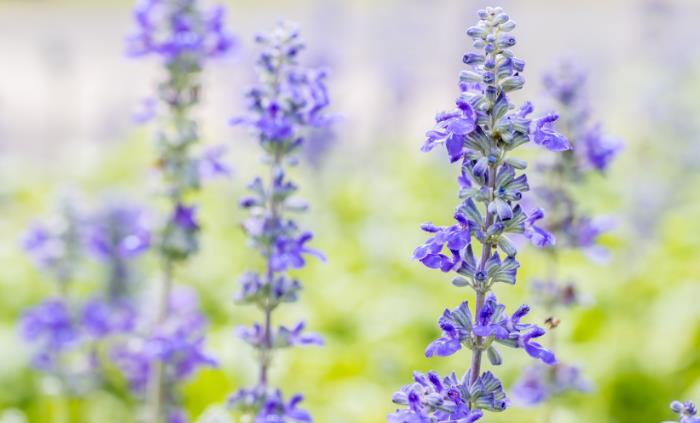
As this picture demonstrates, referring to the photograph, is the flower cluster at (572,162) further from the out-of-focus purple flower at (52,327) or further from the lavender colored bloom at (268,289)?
the out-of-focus purple flower at (52,327)

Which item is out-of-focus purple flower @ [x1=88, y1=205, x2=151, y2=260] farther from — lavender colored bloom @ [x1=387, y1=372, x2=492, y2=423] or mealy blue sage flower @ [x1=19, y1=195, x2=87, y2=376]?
lavender colored bloom @ [x1=387, y1=372, x2=492, y2=423]

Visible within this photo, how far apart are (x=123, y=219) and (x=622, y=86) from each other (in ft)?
37.3

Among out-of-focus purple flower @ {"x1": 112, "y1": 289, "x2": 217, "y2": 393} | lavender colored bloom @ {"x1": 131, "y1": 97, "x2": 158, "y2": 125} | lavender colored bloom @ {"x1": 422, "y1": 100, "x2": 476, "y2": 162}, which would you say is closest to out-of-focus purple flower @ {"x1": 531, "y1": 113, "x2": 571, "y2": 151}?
lavender colored bloom @ {"x1": 422, "y1": 100, "x2": 476, "y2": 162}

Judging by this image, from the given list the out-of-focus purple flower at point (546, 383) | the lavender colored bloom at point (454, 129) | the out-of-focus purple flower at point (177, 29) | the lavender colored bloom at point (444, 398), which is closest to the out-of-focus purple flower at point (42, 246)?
the out-of-focus purple flower at point (177, 29)

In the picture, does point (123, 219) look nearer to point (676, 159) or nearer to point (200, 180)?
→ point (200, 180)

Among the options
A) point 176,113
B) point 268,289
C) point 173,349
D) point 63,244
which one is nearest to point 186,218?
point 176,113

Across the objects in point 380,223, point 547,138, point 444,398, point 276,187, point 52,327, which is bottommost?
point 444,398

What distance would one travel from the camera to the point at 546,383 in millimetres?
4383

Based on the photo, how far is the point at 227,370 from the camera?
5.97m

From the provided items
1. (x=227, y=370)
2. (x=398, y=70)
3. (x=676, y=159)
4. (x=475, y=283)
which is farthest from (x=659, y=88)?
(x=475, y=283)

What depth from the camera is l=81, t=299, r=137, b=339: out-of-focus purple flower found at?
5.46m

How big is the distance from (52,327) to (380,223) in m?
4.32

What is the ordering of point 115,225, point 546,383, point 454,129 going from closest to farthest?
1. point 454,129
2. point 546,383
3. point 115,225

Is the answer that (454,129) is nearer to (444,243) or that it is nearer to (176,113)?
(444,243)
